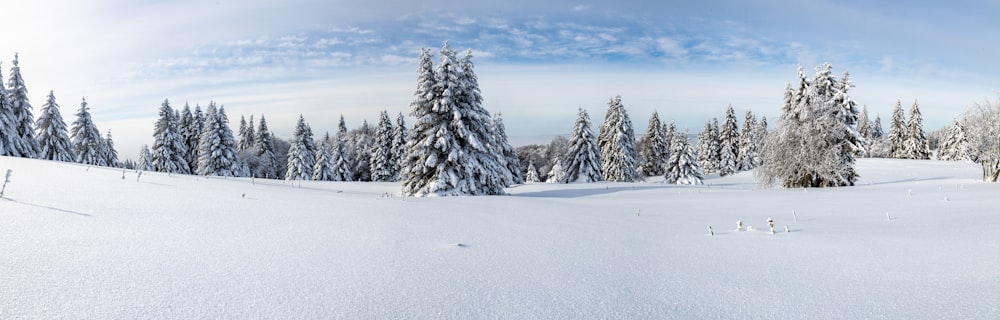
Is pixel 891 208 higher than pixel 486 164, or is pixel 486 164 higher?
pixel 486 164

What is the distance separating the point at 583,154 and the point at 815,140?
20991 mm

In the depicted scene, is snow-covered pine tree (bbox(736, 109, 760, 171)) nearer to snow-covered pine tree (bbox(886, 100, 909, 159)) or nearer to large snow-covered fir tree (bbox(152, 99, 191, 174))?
snow-covered pine tree (bbox(886, 100, 909, 159))

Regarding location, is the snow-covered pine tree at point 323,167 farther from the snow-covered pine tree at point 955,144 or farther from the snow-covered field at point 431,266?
the snow-covered pine tree at point 955,144

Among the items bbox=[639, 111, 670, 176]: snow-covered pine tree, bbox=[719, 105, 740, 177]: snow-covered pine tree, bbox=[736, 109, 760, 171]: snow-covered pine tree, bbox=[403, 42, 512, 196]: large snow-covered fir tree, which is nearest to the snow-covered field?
bbox=[403, 42, 512, 196]: large snow-covered fir tree

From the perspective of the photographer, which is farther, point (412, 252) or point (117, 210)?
point (117, 210)

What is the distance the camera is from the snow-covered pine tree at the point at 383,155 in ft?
184

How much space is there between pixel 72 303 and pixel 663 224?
10.3 meters

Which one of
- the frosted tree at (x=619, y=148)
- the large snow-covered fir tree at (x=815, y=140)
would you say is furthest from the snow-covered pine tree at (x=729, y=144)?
the large snow-covered fir tree at (x=815, y=140)

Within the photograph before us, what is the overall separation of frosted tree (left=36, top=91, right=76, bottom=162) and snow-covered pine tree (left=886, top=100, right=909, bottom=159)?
324 ft

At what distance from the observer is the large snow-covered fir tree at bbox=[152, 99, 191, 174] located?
47.9m

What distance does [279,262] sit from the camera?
5.19 m

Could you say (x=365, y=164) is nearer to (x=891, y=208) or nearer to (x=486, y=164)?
(x=486, y=164)

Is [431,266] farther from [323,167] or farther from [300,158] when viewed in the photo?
[300,158]

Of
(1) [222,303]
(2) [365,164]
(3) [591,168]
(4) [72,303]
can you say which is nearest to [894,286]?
(1) [222,303]
